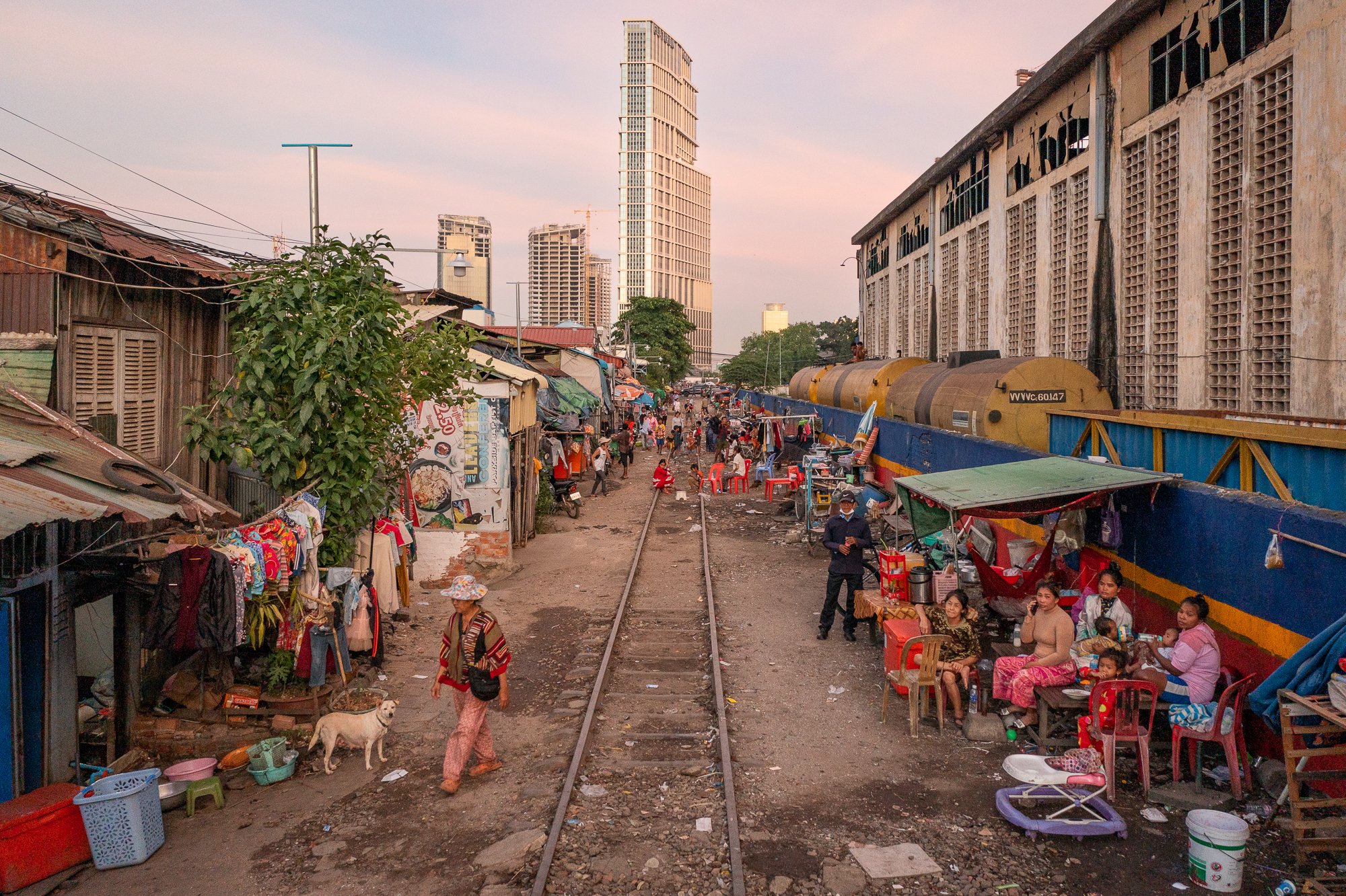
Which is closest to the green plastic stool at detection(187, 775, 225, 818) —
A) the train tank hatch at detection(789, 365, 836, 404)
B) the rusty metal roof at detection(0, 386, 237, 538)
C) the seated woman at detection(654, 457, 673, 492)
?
the rusty metal roof at detection(0, 386, 237, 538)

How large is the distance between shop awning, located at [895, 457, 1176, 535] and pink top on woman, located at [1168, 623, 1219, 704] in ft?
4.83

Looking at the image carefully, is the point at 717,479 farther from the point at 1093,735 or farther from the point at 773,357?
the point at 773,357

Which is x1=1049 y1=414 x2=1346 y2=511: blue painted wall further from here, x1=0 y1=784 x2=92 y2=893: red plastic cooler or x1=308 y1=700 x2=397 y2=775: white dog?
x1=0 y1=784 x2=92 y2=893: red plastic cooler

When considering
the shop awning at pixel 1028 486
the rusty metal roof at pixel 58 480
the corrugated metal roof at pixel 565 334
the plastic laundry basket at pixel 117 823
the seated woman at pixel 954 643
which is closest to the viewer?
the rusty metal roof at pixel 58 480

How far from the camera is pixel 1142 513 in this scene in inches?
333

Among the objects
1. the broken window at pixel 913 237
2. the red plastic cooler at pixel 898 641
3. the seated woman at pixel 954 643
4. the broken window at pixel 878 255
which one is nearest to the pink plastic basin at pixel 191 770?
the red plastic cooler at pixel 898 641

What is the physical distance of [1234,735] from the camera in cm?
639

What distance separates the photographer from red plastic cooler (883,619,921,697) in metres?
8.73

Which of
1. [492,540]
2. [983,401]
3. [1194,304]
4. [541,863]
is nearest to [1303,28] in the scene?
[1194,304]

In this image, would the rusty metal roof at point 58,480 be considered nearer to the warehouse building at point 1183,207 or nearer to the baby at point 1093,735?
the baby at point 1093,735

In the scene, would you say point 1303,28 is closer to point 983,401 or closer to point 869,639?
point 983,401

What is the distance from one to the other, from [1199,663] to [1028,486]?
7.08 feet

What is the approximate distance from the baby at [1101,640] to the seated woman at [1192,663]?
536 mm

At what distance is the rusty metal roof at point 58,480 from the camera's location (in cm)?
545
